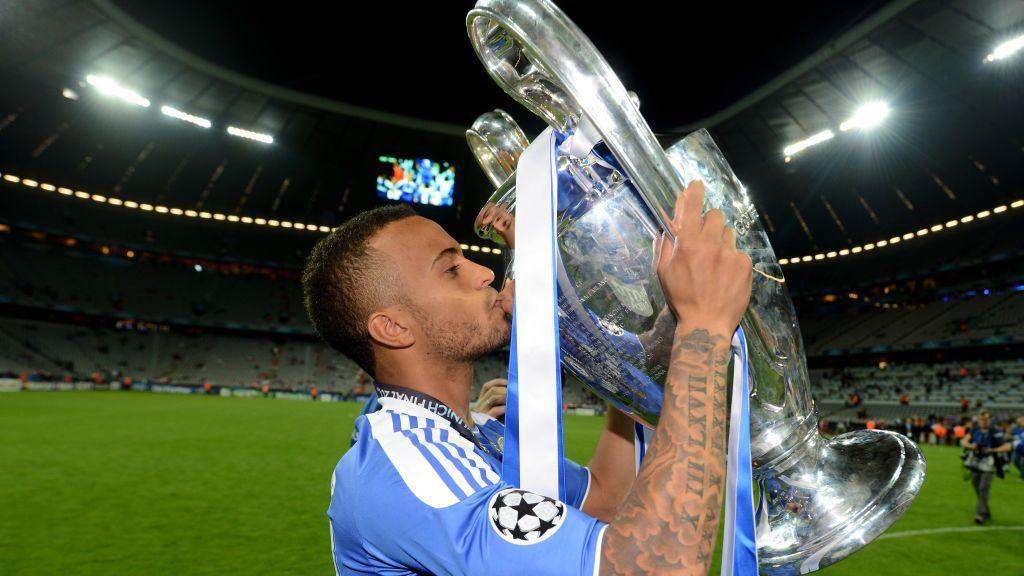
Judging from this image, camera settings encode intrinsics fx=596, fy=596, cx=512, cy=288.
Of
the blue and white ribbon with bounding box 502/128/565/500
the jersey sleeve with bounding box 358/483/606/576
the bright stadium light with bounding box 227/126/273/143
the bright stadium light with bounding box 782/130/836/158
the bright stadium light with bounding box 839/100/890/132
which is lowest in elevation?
the jersey sleeve with bounding box 358/483/606/576

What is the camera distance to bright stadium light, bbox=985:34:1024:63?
67.1 feet

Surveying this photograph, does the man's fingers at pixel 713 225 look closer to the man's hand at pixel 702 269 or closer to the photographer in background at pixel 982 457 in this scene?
the man's hand at pixel 702 269

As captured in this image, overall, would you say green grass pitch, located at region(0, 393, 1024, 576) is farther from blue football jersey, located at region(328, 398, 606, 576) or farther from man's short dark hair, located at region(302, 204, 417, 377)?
blue football jersey, located at region(328, 398, 606, 576)

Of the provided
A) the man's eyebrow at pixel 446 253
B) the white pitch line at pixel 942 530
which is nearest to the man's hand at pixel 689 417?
the man's eyebrow at pixel 446 253

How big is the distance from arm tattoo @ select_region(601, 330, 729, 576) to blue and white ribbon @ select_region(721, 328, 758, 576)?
0.09 ft

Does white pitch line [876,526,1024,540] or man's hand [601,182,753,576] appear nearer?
man's hand [601,182,753,576]

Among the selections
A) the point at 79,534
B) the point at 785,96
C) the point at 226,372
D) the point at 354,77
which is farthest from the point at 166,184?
the point at 79,534

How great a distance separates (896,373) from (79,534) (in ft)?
125

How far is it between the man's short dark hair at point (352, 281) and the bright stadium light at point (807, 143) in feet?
103

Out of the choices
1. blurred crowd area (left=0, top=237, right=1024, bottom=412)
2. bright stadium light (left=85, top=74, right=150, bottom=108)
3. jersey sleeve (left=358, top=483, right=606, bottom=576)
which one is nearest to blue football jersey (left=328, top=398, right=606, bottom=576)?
jersey sleeve (left=358, top=483, right=606, bottom=576)

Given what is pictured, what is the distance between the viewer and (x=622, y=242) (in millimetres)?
1001

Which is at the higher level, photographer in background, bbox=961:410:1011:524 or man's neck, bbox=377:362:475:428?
photographer in background, bbox=961:410:1011:524

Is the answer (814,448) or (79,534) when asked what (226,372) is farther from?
(814,448)

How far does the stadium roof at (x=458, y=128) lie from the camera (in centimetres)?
2272
